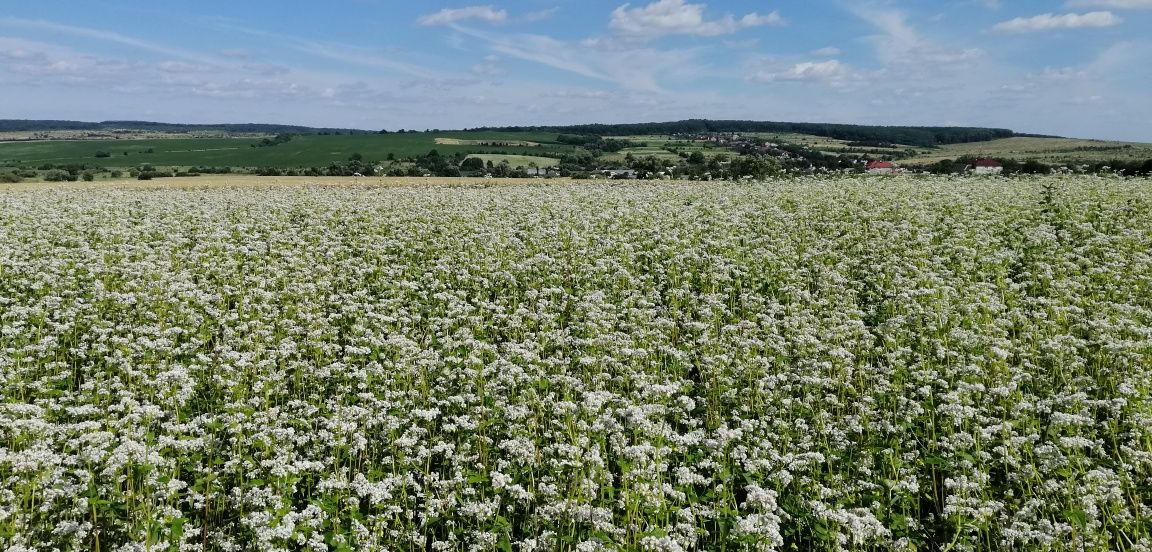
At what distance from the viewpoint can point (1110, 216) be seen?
20078 mm

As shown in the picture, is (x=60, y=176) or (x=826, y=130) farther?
(x=826, y=130)

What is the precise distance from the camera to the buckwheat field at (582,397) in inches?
243

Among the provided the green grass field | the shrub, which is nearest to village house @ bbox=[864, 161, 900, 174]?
the green grass field

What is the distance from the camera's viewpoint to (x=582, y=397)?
894 centimetres

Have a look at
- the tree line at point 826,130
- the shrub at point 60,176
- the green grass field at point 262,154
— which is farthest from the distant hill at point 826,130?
the shrub at point 60,176

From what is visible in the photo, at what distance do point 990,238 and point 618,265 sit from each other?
417 inches

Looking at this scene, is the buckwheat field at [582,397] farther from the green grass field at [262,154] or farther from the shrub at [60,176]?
the green grass field at [262,154]

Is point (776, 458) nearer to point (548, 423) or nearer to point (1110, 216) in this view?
point (548, 423)

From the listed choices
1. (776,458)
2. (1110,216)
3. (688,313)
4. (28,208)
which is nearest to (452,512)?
(776,458)

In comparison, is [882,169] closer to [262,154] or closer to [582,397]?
[582,397]

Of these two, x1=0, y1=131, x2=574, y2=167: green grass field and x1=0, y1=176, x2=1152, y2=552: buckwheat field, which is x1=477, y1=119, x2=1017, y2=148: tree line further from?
x1=0, y1=176, x2=1152, y2=552: buckwheat field

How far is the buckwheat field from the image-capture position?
6168 mm

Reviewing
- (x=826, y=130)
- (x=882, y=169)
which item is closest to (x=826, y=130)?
(x=826, y=130)

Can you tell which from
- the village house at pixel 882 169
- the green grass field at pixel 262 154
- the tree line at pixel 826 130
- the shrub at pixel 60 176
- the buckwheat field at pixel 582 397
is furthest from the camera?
Result: the tree line at pixel 826 130
